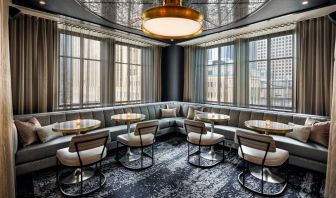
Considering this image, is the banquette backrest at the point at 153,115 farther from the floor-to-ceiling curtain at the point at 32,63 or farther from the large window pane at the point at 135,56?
the large window pane at the point at 135,56

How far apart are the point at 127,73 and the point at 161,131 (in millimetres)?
1977

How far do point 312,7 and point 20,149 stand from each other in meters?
5.19

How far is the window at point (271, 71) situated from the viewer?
3.93 metres

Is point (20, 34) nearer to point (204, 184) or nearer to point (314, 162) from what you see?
point (204, 184)

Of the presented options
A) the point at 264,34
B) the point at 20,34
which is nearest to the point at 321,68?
the point at 264,34

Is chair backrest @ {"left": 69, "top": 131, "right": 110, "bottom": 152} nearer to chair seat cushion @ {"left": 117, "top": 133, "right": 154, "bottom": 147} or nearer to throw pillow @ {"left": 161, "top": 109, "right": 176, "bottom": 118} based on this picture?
chair seat cushion @ {"left": 117, "top": 133, "right": 154, "bottom": 147}

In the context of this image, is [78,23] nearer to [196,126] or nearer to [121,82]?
[121,82]

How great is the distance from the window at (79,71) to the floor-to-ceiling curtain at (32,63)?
0.70 feet

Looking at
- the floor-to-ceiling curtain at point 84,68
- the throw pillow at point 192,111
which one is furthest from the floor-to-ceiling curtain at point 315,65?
the floor-to-ceiling curtain at point 84,68

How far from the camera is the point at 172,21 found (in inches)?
80.7

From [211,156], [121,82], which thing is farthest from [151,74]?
[211,156]

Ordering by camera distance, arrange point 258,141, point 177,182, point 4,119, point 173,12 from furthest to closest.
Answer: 1. point 177,182
2. point 258,141
3. point 173,12
4. point 4,119

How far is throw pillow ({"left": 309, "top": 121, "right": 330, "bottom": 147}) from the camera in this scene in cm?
277

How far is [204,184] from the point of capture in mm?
2553
